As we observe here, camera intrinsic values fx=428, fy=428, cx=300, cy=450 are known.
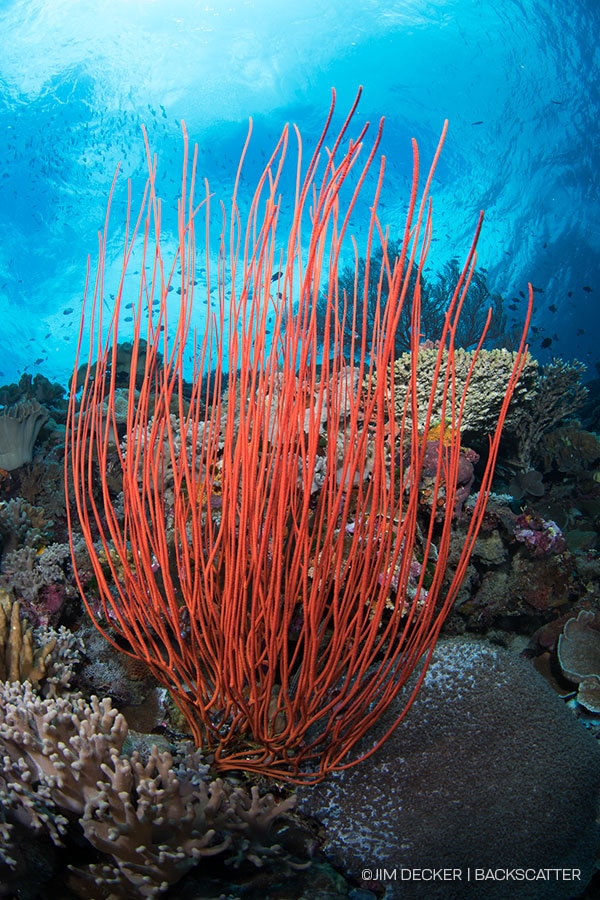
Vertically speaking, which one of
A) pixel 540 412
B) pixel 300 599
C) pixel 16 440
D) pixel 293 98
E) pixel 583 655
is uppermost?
pixel 293 98

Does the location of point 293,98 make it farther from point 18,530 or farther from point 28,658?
point 28,658

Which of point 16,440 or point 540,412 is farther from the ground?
point 540,412

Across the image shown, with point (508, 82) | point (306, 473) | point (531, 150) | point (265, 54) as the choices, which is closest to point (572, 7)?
point (508, 82)

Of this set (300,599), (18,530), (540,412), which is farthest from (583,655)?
(18,530)

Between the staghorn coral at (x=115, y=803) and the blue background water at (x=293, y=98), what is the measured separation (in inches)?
1168

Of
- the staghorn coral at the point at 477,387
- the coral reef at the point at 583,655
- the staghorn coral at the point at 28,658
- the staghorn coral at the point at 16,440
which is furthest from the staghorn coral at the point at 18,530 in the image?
the coral reef at the point at 583,655

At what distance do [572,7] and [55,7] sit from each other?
27.5 meters

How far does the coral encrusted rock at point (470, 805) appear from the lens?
2029mm

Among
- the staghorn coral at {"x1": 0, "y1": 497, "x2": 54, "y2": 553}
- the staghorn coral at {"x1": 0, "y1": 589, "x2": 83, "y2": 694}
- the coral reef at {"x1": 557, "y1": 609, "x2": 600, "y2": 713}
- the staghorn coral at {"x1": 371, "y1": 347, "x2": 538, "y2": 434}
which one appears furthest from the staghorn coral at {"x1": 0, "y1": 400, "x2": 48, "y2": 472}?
the coral reef at {"x1": 557, "y1": 609, "x2": 600, "y2": 713}

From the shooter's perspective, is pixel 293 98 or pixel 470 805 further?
pixel 293 98

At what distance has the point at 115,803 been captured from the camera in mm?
1536

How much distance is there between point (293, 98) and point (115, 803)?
116 ft

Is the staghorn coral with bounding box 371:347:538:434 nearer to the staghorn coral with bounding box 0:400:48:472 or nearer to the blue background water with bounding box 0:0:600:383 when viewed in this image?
the staghorn coral with bounding box 0:400:48:472

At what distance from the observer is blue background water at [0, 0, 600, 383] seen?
24.6m
